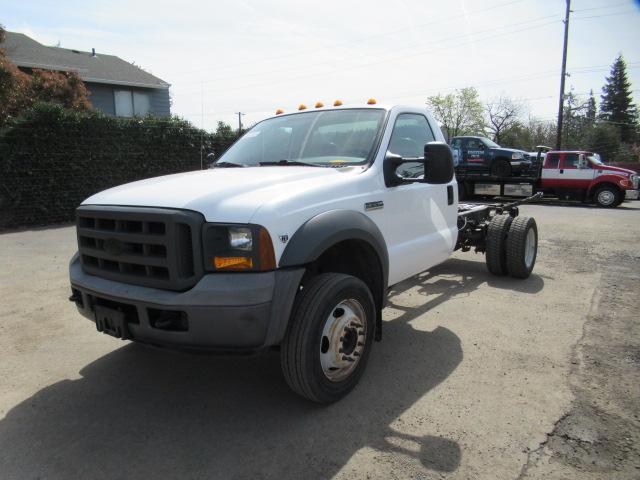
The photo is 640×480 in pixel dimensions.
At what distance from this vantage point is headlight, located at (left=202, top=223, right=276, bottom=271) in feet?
8.70

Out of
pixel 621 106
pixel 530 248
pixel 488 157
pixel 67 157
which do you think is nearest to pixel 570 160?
pixel 488 157

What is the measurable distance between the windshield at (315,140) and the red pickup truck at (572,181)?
15.2 metres

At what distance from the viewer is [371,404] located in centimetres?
319

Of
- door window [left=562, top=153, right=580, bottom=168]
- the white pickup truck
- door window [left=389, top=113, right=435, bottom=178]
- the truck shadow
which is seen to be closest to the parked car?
door window [left=562, top=153, right=580, bottom=168]

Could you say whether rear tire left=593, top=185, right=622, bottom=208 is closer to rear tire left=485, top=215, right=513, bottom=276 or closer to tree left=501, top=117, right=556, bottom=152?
rear tire left=485, top=215, right=513, bottom=276

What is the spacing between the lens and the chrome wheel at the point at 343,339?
10.0ft

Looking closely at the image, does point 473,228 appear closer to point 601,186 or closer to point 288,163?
point 288,163

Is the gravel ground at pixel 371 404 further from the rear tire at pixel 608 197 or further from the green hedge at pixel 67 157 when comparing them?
the rear tire at pixel 608 197

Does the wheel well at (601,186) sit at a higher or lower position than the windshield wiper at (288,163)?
lower

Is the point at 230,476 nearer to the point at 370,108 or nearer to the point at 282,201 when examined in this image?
the point at 282,201

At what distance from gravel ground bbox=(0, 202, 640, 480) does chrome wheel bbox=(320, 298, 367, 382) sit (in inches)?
9.7

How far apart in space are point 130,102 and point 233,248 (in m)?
23.3

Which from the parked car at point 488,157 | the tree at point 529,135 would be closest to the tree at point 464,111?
the tree at point 529,135

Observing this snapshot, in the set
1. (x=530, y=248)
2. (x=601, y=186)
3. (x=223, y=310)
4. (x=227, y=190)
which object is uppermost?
(x=227, y=190)
